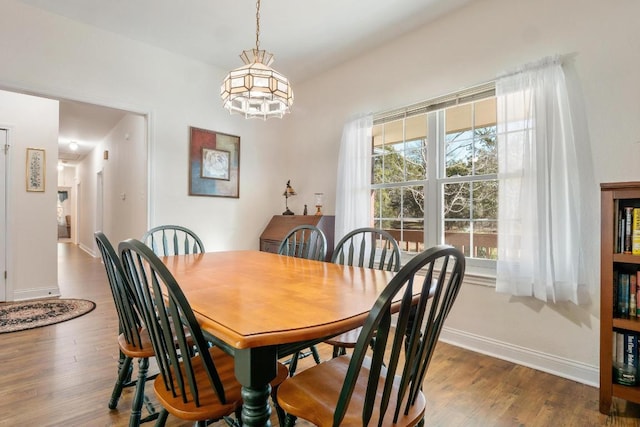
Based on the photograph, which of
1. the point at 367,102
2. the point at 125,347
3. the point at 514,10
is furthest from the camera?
the point at 367,102

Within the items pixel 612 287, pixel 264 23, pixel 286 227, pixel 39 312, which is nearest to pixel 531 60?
pixel 612 287

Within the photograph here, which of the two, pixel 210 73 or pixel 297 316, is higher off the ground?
pixel 210 73

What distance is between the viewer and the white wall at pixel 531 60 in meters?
1.91

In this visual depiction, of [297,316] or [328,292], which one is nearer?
[297,316]

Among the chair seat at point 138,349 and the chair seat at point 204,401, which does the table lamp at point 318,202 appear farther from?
the chair seat at point 204,401

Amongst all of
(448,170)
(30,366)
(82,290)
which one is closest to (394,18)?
(448,170)

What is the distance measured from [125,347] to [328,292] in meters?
0.95

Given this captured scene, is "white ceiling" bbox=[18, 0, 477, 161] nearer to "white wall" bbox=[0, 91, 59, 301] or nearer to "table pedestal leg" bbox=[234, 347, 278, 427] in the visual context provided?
"white wall" bbox=[0, 91, 59, 301]

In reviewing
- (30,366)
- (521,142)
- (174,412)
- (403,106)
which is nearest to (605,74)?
(521,142)

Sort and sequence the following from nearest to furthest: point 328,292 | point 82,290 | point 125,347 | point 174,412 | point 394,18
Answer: point 174,412 → point 328,292 → point 125,347 → point 394,18 → point 82,290

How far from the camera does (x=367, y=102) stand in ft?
10.8

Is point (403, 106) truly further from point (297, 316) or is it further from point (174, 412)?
point (174, 412)

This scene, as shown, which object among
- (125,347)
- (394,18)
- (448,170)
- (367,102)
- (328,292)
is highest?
(394,18)

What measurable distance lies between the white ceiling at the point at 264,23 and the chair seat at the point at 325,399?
264 cm
